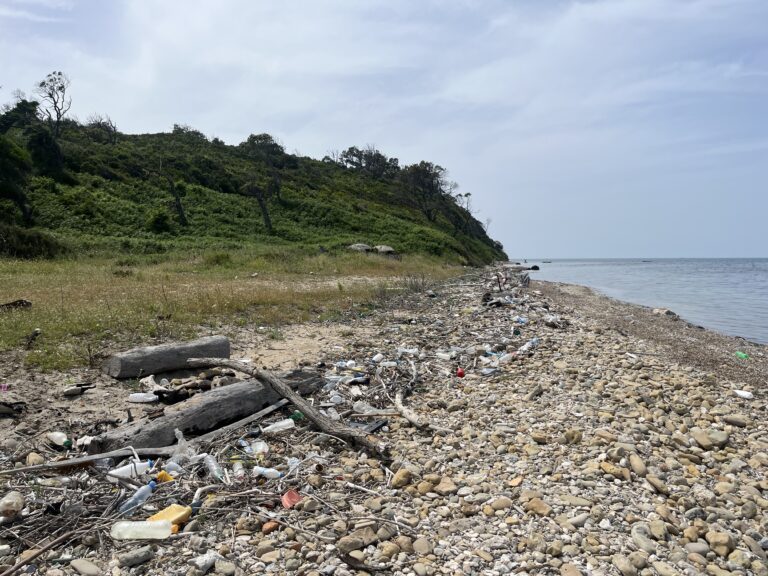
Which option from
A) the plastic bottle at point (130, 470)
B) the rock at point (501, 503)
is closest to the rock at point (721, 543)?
the rock at point (501, 503)

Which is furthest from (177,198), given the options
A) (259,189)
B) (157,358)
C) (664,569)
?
(664,569)

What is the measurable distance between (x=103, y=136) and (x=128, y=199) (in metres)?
22.5

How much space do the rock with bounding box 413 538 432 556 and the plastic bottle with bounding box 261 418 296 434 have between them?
2106mm

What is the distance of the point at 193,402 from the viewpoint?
4910 mm

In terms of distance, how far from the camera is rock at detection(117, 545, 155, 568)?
301 cm

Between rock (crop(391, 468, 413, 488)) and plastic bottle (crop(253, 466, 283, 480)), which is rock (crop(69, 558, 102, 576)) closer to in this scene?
plastic bottle (crop(253, 466, 283, 480))

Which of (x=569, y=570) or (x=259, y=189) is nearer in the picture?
(x=569, y=570)

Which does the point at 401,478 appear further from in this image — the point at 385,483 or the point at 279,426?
the point at 279,426

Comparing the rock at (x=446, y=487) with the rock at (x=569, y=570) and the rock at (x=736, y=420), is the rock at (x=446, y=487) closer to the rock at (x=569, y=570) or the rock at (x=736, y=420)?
the rock at (x=569, y=570)

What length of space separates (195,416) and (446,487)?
262cm

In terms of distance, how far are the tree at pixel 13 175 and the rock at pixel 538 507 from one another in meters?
31.9

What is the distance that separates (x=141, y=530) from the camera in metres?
3.25

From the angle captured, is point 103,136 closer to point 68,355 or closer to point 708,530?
point 68,355

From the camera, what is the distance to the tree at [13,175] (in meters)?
26.1
